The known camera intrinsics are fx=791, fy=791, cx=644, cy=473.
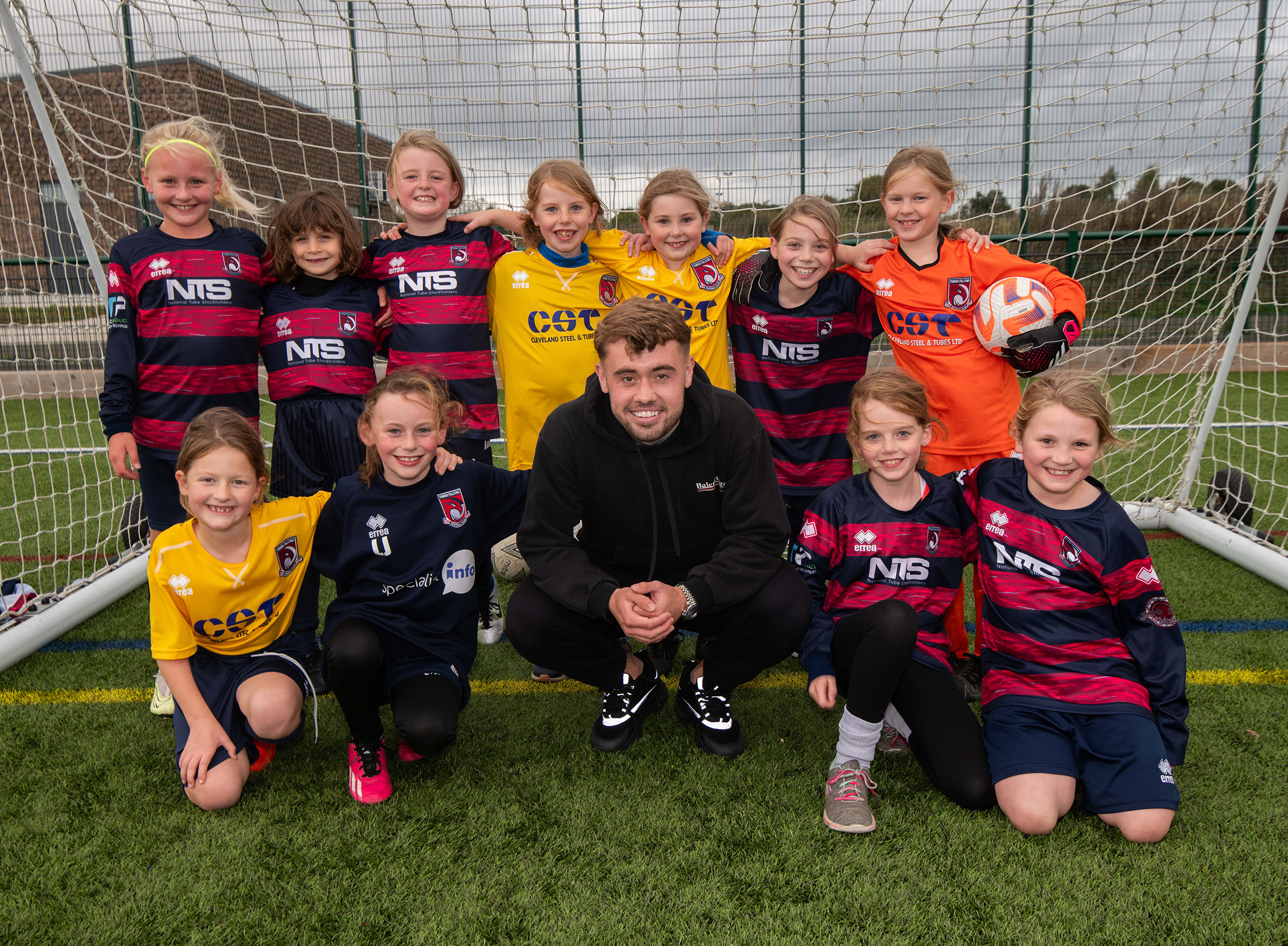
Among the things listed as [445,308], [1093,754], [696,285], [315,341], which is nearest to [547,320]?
[445,308]

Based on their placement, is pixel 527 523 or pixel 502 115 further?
pixel 502 115

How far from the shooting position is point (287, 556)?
7.75 feet

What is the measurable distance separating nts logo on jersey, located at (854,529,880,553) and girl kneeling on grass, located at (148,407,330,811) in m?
1.66

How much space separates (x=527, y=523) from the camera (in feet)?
7.68

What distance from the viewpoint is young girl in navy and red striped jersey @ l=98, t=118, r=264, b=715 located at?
275 cm

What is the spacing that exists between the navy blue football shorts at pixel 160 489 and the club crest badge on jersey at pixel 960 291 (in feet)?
9.33

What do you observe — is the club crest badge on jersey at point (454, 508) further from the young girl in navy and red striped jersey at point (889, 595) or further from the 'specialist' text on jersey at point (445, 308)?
the young girl in navy and red striped jersey at point (889, 595)

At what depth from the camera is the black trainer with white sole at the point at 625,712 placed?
2.38 meters

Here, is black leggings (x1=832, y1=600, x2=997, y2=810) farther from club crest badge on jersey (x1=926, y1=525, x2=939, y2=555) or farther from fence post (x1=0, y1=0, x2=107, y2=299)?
fence post (x1=0, y1=0, x2=107, y2=299)

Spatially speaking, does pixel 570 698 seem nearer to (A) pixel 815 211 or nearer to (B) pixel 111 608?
(A) pixel 815 211

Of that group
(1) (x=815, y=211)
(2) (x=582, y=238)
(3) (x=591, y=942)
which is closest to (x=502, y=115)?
(2) (x=582, y=238)

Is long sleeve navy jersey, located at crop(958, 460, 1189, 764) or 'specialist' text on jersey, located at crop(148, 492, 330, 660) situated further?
'specialist' text on jersey, located at crop(148, 492, 330, 660)

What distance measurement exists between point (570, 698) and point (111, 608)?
2.27m

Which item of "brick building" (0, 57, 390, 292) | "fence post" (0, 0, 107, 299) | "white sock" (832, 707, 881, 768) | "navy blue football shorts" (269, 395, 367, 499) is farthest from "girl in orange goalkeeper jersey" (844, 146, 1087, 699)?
"fence post" (0, 0, 107, 299)
